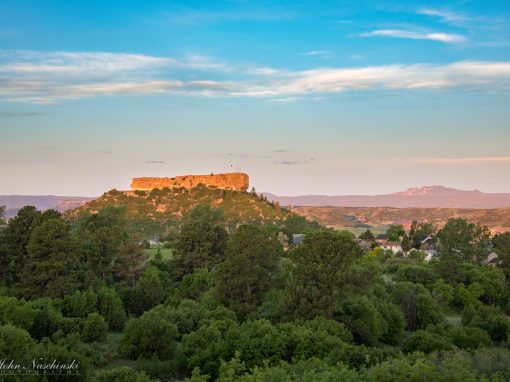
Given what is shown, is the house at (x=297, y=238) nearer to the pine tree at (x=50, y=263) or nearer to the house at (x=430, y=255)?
the house at (x=430, y=255)

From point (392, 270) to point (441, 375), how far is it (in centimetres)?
4260

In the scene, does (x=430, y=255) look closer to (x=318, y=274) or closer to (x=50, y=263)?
(x=318, y=274)

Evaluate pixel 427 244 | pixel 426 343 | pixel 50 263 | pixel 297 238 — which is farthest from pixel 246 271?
pixel 427 244

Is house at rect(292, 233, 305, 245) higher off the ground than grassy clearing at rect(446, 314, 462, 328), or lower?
higher

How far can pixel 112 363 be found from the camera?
29.9 m

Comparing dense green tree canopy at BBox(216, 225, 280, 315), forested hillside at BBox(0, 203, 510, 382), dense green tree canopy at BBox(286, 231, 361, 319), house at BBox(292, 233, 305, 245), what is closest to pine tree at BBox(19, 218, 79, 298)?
forested hillside at BBox(0, 203, 510, 382)

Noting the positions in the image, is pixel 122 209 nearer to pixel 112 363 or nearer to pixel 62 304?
pixel 62 304

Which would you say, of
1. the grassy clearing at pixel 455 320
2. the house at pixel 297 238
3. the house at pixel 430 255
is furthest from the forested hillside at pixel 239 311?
the house at pixel 297 238

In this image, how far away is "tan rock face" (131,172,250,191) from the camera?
163500 mm

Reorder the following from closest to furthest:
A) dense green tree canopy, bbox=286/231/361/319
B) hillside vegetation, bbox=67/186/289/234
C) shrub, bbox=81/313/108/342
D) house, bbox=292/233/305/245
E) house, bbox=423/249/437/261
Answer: shrub, bbox=81/313/108/342, dense green tree canopy, bbox=286/231/361/319, house, bbox=423/249/437/261, house, bbox=292/233/305/245, hillside vegetation, bbox=67/186/289/234

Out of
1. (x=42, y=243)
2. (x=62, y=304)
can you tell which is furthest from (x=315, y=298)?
(x=42, y=243)

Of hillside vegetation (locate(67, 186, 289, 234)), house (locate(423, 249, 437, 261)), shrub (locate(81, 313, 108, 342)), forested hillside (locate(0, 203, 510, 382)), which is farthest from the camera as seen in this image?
hillside vegetation (locate(67, 186, 289, 234))

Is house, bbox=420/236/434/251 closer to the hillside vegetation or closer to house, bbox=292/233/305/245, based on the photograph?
house, bbox=292/233/305/245

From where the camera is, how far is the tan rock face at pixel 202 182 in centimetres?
16350
